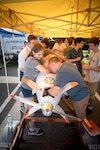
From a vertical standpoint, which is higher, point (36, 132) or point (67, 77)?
point (67, 77)

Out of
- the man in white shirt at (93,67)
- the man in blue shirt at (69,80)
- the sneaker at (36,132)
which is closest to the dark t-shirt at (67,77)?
the man in blue shirt at (69,80)

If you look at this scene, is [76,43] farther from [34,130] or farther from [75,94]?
[34,130]

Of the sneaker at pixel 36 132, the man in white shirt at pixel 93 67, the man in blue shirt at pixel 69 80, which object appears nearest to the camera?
the man in blue shirt at pixel 69 80

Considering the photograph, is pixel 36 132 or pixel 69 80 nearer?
pixel 69 80

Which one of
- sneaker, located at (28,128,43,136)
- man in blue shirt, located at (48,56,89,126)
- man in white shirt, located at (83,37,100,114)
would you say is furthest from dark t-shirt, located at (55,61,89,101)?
sneaker, located at (28,128,43,136)

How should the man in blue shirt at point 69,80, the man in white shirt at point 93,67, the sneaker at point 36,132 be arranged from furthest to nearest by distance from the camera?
the man in white shirt at point 93,67 → the sneaker at point 36,132 → the man in blue shirt at point 69,80

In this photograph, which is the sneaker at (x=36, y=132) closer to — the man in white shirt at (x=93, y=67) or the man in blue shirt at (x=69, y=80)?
the man in blue shirt at (x=69, y=80)

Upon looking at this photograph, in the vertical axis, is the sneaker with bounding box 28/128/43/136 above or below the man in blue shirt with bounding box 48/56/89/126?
below

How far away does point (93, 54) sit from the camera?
2719mm

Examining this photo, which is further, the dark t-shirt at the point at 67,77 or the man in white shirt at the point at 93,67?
the man in white shirt at the point at 93,67

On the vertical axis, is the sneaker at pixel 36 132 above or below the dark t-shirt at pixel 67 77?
below

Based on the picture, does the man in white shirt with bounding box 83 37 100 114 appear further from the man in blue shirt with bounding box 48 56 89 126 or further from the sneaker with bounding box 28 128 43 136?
the sneaker with bounding box 28 128 43 136

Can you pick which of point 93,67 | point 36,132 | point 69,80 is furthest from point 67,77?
point 36,132

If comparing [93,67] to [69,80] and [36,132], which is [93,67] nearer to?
[69,80]
